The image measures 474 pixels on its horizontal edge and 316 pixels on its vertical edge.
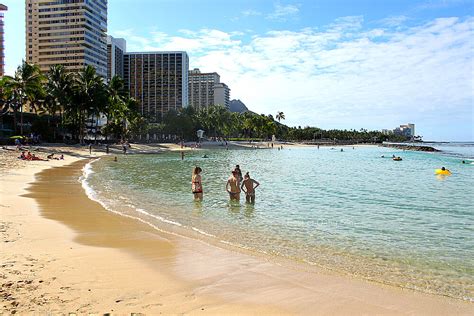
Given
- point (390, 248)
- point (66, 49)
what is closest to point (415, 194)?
point (390, 248)

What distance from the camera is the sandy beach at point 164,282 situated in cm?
489

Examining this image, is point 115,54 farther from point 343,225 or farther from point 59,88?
point 343,225

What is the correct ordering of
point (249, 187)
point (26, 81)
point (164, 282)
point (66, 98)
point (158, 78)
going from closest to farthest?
point (164, 282) → point (249, 187) → point (26, 81) → point (66, 98) → point (158, 78)

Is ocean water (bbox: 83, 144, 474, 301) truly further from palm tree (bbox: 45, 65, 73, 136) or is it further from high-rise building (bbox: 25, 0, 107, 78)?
high-rise building (bbox: 25, 0, 107, 78)

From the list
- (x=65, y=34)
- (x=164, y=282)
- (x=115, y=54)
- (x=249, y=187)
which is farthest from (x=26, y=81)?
(x=115, y=54)

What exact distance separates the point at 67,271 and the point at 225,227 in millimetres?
5459

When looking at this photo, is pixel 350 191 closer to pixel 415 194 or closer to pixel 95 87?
pixel 415 194

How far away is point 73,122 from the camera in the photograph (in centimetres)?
7412

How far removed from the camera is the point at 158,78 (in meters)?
176

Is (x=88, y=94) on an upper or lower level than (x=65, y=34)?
lower

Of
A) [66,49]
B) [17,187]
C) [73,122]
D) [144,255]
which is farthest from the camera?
[66,49]

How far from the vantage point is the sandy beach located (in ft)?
16.1

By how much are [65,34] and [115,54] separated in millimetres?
33728

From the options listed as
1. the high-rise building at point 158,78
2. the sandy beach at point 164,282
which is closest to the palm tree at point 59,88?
the sandy beach at point 164,282
